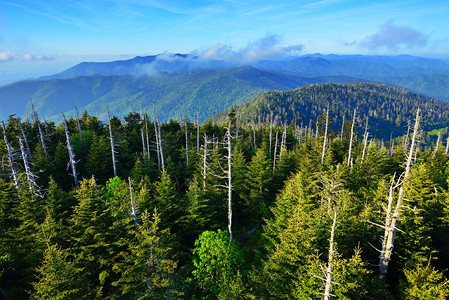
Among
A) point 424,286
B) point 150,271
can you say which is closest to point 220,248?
point 150,271

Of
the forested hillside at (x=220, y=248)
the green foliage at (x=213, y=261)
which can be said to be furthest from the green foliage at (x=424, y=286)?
the green foliage at (x=213, y=261)

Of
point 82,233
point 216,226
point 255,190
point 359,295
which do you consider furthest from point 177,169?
point 359,295

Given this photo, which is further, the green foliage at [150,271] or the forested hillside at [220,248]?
the green foliage at [150,271]

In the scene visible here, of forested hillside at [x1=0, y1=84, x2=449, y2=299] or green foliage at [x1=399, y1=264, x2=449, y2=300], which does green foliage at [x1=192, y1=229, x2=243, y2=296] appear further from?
green foliage at [x1=399, y1=264, x2=449, y2=300]

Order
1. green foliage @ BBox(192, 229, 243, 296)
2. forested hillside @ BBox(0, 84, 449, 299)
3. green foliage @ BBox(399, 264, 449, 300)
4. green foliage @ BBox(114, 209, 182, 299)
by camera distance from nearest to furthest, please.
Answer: green foliage @ BBox(399, 264, 449, 300), forested hillside @ BBox(0, 84, 449, 299), green foliage @ BBox(114, 209, 182, 299), green foliage @ BBox(192, 229, 243, 296)

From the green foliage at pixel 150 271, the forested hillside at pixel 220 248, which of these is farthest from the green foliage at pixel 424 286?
the green foliage at pixel 150 271

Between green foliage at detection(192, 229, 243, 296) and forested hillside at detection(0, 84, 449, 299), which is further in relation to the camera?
green foliage at detection(192, 229, 243, 296)

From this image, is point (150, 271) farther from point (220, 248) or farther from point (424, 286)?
point (424, 286)

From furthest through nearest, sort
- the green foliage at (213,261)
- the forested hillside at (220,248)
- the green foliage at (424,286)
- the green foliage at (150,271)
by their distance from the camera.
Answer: the green foliage at (213,261), the green foliage at (150,271), the forested hillside at (220,248), the green foliage at (424,286)

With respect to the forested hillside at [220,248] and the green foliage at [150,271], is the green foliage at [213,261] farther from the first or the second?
the green foliage at [150,271]

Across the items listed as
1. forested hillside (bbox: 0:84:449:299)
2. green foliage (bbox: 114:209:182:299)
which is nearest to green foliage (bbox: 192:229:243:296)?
forested hillside (bbox: 0:84:449:299)

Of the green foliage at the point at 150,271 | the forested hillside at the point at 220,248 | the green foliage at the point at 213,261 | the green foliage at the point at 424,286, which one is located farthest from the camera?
the green foliage at the point at 213,261

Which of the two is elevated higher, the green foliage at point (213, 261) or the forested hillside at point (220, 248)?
the forested hillside at point (220, 248)
